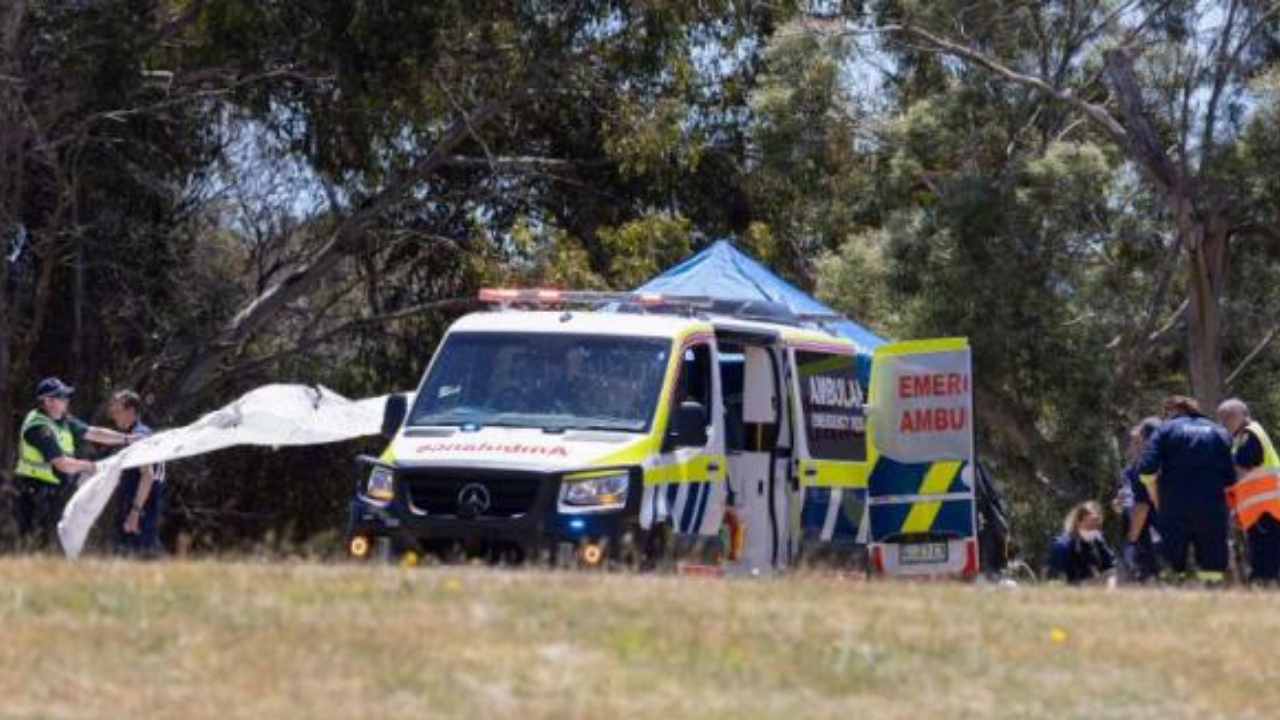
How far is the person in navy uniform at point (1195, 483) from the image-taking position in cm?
1728

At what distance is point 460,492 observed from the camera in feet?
52.1

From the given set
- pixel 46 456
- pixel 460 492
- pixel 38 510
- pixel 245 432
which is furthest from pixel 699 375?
pixel 38 510

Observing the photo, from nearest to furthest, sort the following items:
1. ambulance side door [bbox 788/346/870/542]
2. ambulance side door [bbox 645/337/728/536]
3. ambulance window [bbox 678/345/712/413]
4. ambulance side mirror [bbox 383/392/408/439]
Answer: ambulance side door [bbox 645/337/728/536] → ambulance side mirror [bbox 383/392/408/439] → ambulance window [bbox 678/345/712/413] → ambulance side door [bbox 788/346/870/542]

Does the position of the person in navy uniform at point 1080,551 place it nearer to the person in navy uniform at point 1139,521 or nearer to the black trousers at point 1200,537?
the person in navy uniform at point 1139,521

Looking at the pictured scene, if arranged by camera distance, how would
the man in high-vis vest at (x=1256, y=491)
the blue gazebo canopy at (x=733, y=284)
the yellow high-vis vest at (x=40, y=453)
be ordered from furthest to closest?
the blue gazebo canopy at (x=733, y=284) → the yellow high-vis vest at (x=40, y=453) → the man in high-vis vest at (x=1256, y=491)

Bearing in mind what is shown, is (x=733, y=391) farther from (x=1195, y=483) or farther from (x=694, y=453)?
(x=1195, y=483)

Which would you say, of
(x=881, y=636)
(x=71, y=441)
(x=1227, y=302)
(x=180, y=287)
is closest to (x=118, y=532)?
(x=71, y=441)

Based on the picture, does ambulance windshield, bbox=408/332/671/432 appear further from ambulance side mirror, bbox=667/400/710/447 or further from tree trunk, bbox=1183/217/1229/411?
tree trunk, bbox=1183/217/1229/411

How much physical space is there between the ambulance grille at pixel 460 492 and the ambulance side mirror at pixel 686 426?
1.16 meters

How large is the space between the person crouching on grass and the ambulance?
221 centimetres

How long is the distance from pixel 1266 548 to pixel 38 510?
8864 mm

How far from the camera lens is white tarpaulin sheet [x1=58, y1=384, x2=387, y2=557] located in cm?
1828

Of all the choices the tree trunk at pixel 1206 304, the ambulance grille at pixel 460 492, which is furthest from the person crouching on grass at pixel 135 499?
the tree trunk at pixel 1206 304

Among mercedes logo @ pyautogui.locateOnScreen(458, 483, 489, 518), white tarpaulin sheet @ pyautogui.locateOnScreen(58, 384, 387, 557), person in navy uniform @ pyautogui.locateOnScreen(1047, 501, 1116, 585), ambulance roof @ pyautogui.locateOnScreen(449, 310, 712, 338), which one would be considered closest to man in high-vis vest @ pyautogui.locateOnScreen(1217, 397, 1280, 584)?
person in navy uniform @ pyautogui.locateOnScreen(1047, 501, 1116, 585)
